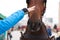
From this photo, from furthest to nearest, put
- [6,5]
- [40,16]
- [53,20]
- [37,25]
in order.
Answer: [53,20] → [6,5] → [40,16] → [37,25]

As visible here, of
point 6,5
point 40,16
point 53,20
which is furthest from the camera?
point 53,20

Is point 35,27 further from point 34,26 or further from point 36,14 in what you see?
point 36,14

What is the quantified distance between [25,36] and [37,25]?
0.43ft

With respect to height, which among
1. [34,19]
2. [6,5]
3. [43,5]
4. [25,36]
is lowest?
[25,36]

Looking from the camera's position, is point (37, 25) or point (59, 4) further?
point (59, 4)

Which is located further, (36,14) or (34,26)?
(36,14)

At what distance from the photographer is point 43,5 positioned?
1366 mm

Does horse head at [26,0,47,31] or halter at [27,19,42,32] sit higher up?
horse head at [26,0,47,31]

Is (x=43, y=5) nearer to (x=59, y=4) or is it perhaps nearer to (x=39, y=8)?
(x=39, y=8)

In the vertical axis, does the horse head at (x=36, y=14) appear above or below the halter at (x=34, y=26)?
above

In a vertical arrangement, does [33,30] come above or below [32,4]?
below

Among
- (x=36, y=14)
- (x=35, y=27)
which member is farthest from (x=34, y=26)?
(x=36, y=14)

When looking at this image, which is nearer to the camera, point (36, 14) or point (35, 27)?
point (35, 27)

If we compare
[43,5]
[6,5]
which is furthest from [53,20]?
[43,5]
